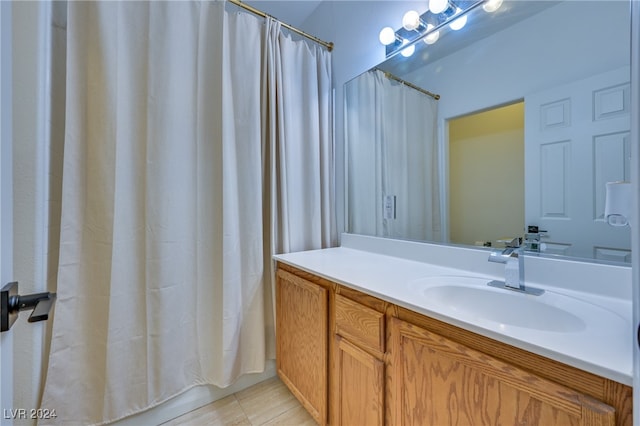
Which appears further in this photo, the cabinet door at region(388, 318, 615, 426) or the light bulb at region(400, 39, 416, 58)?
the light bulb at region(400, 39, 416, 58)

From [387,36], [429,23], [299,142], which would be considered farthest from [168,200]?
[429,23]

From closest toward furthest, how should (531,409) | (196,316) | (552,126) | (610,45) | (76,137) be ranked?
(531,409)
(610,45)
(552,126)
(76,137)
(196,316)

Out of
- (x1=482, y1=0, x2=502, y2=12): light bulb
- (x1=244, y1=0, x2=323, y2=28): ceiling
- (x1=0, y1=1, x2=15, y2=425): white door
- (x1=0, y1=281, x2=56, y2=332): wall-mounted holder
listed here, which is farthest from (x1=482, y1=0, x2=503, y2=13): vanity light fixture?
(x1=0, y1=281, x2=56, y2=332): wall-mounted holder

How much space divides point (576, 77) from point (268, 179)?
4.80ft

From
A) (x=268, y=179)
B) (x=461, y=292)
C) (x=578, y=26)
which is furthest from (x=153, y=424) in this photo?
(x=578, y=26)

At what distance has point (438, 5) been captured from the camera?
48.0 inches

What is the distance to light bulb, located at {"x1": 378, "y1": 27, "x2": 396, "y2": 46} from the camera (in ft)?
4.72

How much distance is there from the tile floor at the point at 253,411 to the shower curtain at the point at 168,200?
161 mm

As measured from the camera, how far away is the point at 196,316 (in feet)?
4.53

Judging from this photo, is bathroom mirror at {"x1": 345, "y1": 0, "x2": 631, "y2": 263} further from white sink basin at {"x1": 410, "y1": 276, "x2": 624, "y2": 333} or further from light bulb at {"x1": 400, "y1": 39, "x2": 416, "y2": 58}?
white sink basin at {"x1": 410, "y1": 276, "x2": 624, "y2": 333}

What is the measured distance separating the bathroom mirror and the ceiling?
868mm

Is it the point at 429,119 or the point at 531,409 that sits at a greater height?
the point at 429,119

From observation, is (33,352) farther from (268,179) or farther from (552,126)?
(552,126)

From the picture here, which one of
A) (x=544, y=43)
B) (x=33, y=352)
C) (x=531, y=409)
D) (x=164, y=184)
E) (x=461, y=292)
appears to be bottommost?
(x=33, y=352)
